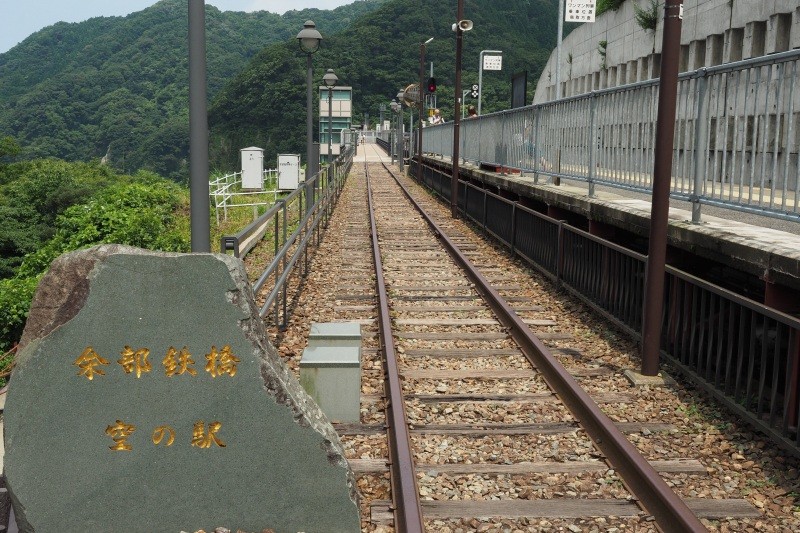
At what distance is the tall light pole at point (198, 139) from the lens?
621 centimetres

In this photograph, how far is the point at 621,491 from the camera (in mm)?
Answer: 4977

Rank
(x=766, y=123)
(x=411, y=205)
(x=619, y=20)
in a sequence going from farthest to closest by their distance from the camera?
(x=619, y=20), (x=411, y=205), (x=766, y=123)

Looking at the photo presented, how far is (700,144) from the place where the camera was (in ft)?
24.7

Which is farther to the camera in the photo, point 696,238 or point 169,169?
point 169,169

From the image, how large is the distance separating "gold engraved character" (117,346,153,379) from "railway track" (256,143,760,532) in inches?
56.7

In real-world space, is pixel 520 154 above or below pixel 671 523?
above

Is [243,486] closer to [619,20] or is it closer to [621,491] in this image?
[621,491]

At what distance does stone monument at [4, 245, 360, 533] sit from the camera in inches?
158

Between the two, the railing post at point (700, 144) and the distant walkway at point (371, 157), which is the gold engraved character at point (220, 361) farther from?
the distant walkway at point (371, 157)

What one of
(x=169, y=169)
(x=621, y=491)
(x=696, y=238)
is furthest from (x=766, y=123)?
(x=169, y=169)

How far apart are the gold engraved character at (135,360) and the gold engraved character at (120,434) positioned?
257 mm

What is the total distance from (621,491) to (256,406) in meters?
2.19

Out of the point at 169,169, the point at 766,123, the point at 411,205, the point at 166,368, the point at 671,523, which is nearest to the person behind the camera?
the point at 166,368

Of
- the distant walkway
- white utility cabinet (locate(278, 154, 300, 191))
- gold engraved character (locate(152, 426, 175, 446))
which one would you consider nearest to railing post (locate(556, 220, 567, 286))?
gold engraved character (locate(152, 426, 175, 446))
